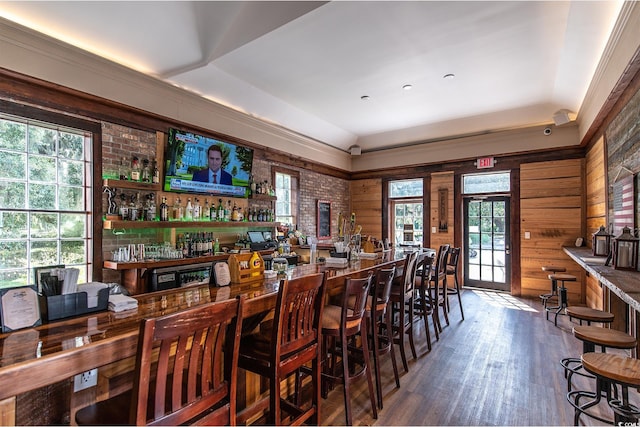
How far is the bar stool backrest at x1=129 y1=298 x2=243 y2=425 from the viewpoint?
111 centimetres

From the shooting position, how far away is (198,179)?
4.71m

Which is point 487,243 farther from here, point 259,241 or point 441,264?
point 259,241

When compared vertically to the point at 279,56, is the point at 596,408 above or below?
below

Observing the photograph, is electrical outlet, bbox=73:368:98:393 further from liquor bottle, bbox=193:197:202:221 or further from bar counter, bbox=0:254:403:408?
liquor bottle, bbox=193:197:202:221

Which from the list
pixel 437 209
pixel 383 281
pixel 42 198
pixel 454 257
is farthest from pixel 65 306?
pixel 437 209

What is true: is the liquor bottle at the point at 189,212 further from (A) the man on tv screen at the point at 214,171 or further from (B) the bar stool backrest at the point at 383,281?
(B) the bar stool backrest at the point at 383,281

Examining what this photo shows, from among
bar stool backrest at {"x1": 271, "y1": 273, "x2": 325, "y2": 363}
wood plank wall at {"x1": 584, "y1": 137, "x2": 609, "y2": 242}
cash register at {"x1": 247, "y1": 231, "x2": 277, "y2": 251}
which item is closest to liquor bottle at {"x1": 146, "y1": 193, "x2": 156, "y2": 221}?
cash register at {"x1": 247, "y1": 231, "x2": 277, "y2": 251}

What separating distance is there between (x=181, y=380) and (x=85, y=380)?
617 mm

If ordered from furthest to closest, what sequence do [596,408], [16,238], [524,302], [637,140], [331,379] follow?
1. [524,302]
2. [16,238]
3. [637,140]
4. [596,408]
5. [331,379]

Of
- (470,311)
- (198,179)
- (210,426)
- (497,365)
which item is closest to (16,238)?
(198,179)

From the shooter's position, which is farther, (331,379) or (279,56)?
(279,56)

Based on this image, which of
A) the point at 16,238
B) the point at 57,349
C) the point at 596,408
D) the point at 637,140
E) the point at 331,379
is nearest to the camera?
the point at 57,349

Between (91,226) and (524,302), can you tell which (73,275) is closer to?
(91,226)

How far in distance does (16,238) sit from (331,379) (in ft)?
10.8
